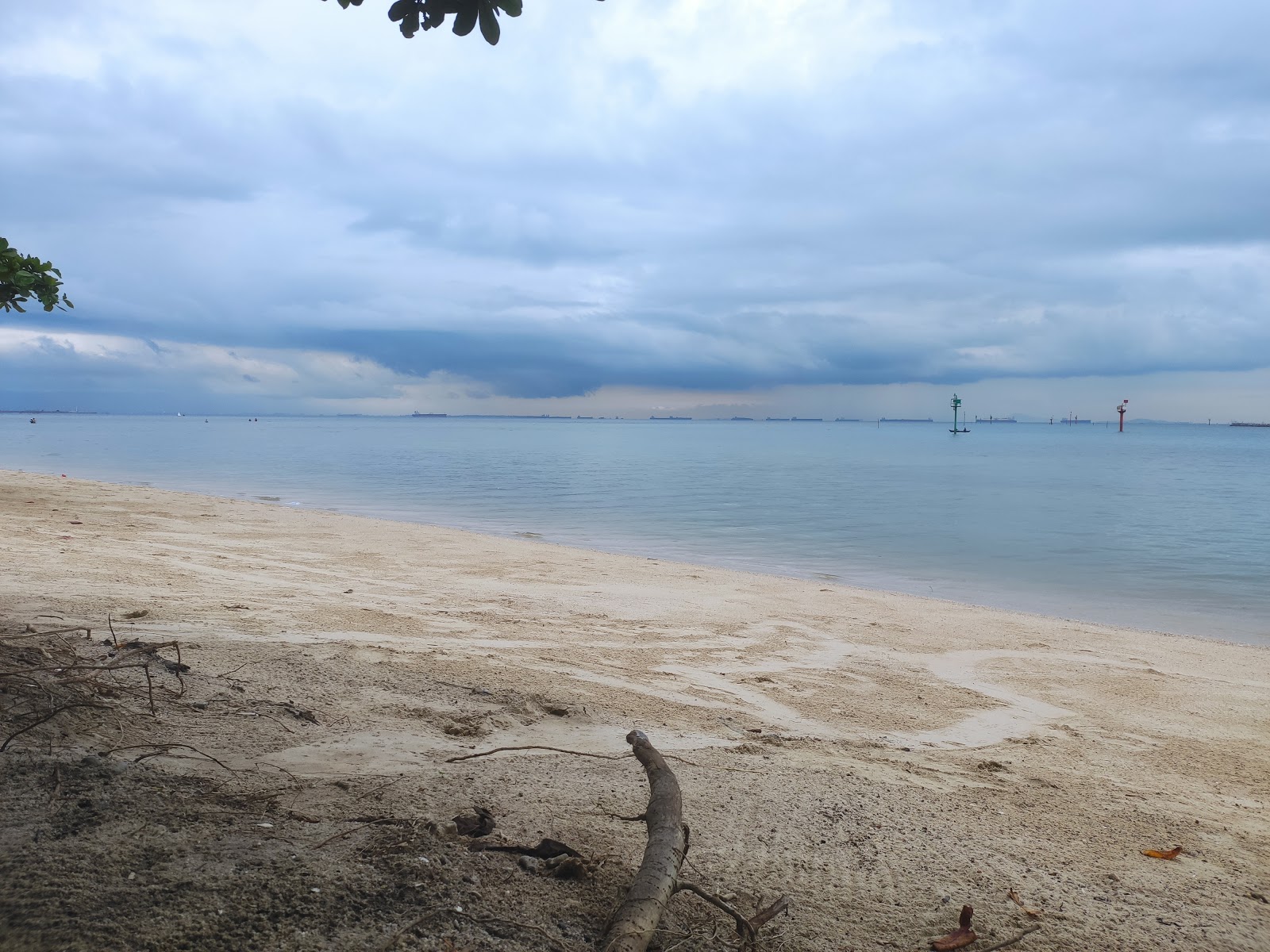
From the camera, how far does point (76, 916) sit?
6.70ft

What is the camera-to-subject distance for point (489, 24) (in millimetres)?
3047

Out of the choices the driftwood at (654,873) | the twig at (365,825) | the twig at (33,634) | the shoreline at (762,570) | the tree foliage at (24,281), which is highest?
the tree foliage at (24,281)

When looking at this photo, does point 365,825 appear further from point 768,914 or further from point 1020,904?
point 1020,904

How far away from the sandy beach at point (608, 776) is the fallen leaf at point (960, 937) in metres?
0.08

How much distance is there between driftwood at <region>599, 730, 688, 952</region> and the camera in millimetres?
2154

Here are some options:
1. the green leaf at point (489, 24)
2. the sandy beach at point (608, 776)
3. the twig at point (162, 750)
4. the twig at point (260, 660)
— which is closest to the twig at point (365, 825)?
the sandy beach at point (608, 776)

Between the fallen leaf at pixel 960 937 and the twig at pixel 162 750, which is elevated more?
the twig at pixel 162 750

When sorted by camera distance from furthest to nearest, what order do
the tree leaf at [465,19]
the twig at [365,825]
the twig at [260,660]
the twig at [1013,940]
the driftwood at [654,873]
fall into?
the twig at [260,660]
the tree leaf at [465,19]
the twig at [365,825]
the twig at [1013,940]
the driftwood at [654,873]

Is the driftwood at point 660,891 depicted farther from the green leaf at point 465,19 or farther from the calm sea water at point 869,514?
the calm sea water at point 869,514

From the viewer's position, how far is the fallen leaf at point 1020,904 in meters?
2.72

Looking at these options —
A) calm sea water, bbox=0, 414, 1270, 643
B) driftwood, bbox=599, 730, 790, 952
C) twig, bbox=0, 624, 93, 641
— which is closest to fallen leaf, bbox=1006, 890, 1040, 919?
driftwood, bbox=599, 730, 790, 952

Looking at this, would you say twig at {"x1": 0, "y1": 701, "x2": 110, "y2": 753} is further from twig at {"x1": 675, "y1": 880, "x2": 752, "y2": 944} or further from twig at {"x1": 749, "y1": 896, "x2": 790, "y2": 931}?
twig at {"x1": 749, "y1": 896, "x2": 790, "y2": 931}

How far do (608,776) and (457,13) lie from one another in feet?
10.5

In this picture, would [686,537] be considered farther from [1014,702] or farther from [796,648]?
[1014,702]
